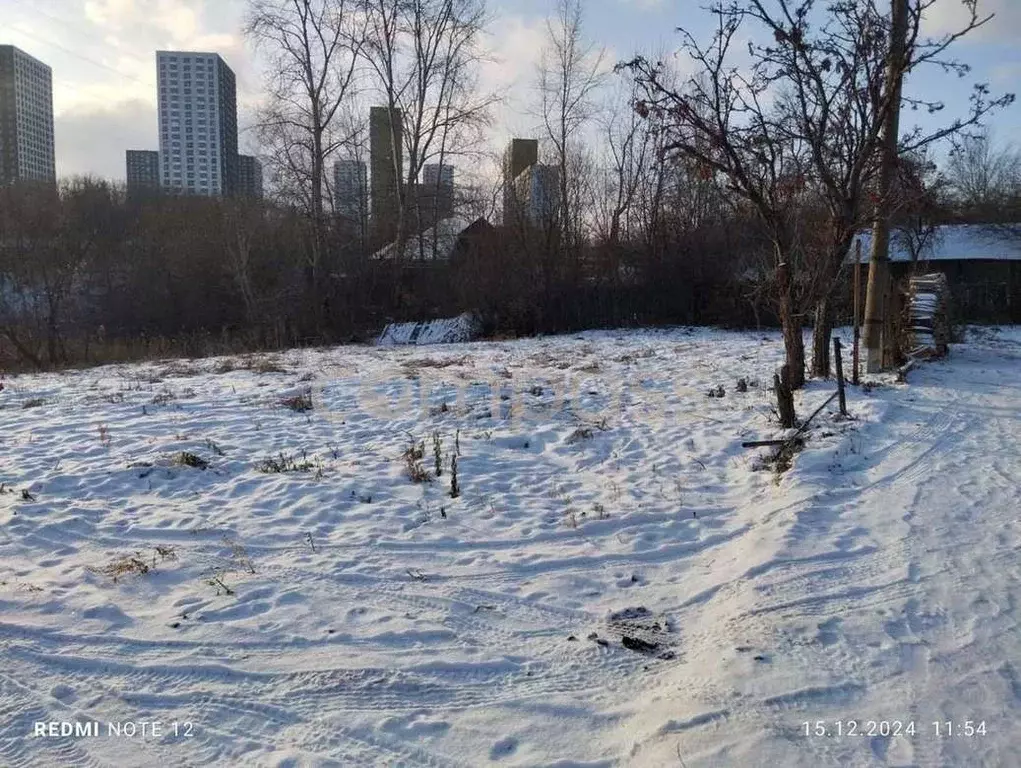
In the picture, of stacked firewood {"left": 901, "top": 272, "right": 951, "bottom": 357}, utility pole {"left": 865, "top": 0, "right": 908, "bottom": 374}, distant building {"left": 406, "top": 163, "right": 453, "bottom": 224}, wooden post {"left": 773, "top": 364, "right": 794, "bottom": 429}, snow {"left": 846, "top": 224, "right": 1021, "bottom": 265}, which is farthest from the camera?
distant building {"left": 406, "top": 163, "right": 453, "bottom": 224}

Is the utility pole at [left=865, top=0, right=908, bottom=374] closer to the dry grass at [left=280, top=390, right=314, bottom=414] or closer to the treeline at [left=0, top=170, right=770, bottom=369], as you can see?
the dry grass at [left=280, top=390, right=314, bottom=414]

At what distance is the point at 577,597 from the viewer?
14.1 feet

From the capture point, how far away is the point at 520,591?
4.38 meters

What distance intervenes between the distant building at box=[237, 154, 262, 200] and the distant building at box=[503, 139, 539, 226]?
455 inches

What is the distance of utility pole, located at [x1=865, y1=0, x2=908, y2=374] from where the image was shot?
29.4 ft

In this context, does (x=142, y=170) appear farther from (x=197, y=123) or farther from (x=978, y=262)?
(x=978, y=262)

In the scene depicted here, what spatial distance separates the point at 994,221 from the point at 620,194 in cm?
1695

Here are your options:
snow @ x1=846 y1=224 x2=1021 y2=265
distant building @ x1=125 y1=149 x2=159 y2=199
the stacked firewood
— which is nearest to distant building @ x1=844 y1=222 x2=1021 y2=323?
snow @ x1=846 y1=224 x2=1021 y2=265

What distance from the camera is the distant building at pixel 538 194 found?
28.9 meters

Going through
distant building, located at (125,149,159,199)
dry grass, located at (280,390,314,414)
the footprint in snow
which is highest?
distant building, located at (125,149,159,199)

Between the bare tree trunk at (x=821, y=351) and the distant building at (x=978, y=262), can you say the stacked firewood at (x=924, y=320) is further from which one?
the distant building at (x=978, y=262)

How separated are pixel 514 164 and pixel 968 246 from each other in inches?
742

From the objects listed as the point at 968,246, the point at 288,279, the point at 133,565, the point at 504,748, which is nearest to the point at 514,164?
the point at 288,279

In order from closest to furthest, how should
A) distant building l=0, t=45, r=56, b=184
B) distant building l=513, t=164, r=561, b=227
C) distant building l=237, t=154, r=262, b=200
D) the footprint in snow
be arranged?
the footprint in snow, distant building l=513, t=164, r=561, b=227, distant building l=237, t=154, r=262, b=200, distant building l=0, t=45, r=56, b=184
